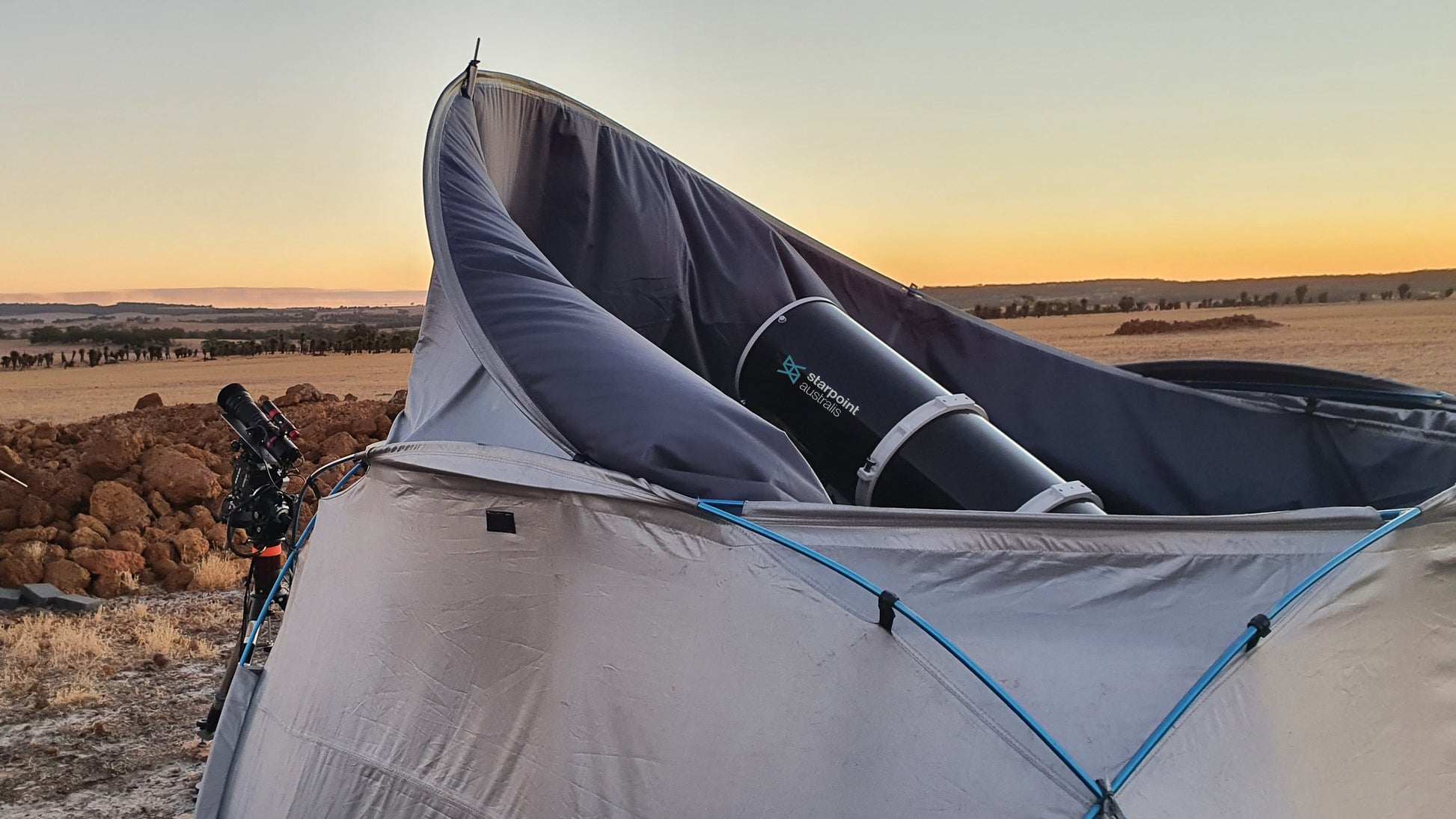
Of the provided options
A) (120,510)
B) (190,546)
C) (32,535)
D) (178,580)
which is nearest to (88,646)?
(178,580)

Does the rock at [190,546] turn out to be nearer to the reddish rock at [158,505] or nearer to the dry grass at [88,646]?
the reddish rock at [158,505]

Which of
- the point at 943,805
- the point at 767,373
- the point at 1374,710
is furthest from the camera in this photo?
the point at 767,373

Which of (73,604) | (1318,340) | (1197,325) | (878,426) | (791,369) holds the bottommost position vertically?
(73,604)

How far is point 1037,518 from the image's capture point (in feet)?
7.91

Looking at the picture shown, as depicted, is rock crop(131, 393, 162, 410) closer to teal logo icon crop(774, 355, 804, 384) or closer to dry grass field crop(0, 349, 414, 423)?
dry grass field crop(0, 349, 414, 423)

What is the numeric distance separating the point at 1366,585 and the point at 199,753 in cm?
459

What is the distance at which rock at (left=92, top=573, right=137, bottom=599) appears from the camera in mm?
7621

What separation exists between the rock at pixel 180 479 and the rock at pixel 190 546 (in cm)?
68

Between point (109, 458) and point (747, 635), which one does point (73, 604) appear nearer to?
point (109, 458)

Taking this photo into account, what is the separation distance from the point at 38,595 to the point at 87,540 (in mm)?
925

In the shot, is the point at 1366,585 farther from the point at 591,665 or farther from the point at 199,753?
the point at 199,753

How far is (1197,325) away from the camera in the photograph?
2094 inches

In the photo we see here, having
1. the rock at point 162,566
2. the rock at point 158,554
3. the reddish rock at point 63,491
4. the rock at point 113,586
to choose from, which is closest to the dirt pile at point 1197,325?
the reddish rock at point 63,491

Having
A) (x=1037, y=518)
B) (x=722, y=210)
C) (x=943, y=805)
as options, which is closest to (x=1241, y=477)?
(x=722, y=210)
